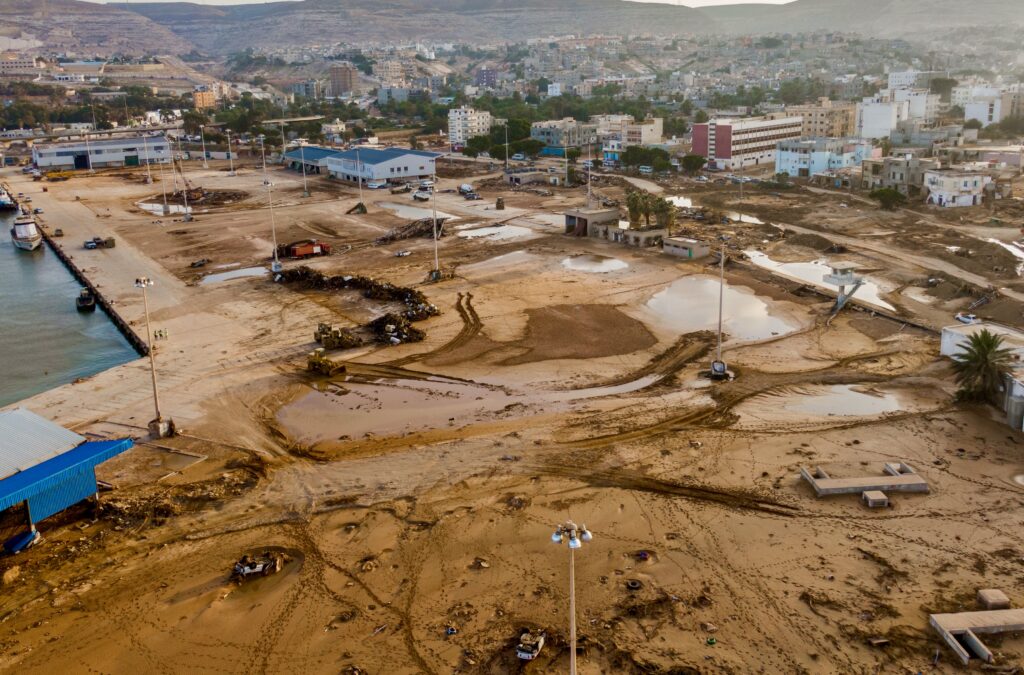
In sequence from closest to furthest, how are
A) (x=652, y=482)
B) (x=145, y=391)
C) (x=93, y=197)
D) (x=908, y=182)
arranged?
(x=652, y=482), (x=145, y=391), (x=908, y=182), (x=93, y=197)

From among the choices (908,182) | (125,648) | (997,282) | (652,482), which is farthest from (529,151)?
(125,648)

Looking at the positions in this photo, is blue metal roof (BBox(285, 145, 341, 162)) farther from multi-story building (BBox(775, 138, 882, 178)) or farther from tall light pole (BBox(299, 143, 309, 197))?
multi-story building (BBox(775, 138, 882, 178))

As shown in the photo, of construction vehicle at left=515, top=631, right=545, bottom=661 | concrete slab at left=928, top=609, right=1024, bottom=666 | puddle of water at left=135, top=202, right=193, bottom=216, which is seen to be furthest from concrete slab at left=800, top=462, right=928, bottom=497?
puddle of water at left=135, top=202, right=193, bottom=216

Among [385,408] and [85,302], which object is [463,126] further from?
[385,408]

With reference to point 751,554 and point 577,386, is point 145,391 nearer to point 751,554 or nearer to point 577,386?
point 577,386

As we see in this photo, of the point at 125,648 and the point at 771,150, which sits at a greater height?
the point at 771,150

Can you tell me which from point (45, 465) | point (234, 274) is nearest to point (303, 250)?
point (234, 274)

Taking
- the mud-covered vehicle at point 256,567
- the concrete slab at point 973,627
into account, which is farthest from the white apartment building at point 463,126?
the concrete slab at point 973,627
